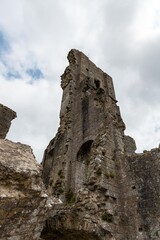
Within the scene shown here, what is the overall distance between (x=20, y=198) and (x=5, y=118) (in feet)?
15.1

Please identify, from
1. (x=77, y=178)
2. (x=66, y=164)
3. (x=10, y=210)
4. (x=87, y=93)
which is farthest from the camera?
(x=87, y=93)

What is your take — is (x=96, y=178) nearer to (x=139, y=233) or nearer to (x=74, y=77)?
(x=139, y=233)

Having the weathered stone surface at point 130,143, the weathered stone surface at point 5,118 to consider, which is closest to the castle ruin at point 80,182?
the weathered stone surface at point 5,118

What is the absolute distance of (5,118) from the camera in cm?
639

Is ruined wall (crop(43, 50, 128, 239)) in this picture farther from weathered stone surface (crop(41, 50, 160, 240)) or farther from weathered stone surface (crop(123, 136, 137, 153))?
weathered stone surface (crop(123, 136, 137, 153))

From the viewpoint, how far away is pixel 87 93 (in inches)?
448

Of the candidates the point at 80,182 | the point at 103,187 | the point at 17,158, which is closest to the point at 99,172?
the point at 103,187

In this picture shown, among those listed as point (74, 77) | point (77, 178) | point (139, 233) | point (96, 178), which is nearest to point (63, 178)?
point (77, 178)

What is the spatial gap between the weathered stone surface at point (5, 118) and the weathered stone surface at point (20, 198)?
3884 mm

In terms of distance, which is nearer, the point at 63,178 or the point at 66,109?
the point at 63,178

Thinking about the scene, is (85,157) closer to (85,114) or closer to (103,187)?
(85,114)

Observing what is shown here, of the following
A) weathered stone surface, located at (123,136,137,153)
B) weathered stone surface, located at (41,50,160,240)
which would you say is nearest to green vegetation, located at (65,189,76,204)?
weathered stone surface, located at (41,50,160,240)

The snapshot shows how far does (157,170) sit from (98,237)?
2.39m

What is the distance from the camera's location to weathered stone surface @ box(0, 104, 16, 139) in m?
6.16
